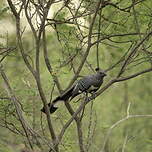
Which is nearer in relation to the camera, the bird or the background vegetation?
the background vegetation

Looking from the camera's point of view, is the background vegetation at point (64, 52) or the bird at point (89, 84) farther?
the bird at point (89, 84)

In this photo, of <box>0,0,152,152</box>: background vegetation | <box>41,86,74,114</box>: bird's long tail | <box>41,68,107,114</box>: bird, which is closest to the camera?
<box>0,0,152,152</box>: background vegetation

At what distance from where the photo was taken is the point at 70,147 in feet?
23.3

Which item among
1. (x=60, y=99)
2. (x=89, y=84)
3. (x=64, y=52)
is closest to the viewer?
(x=89, y=84)

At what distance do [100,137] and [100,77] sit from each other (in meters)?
7.58

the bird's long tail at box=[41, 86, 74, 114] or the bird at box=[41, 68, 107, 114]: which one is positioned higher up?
the bird at box=[41, 68, 107, 114]

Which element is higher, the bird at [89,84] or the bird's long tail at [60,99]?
the bird at [89,84]

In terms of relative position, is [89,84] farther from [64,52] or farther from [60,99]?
[64,52]

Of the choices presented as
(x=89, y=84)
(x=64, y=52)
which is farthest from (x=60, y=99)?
(x=64, y=52)

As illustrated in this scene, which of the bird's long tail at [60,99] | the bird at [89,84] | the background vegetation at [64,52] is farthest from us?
the bird's long tail at [60,99]

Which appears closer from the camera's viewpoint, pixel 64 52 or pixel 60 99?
pixel 60 99

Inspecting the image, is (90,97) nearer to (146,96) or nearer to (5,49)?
(5,49)

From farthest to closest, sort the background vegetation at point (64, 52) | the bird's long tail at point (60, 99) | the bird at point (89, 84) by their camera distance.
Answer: the bird's long tail at point (60, 99) → the bird at point (89, 84) → the background vegetation at point (64, 52)

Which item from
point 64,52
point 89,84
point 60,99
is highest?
point 64,52
